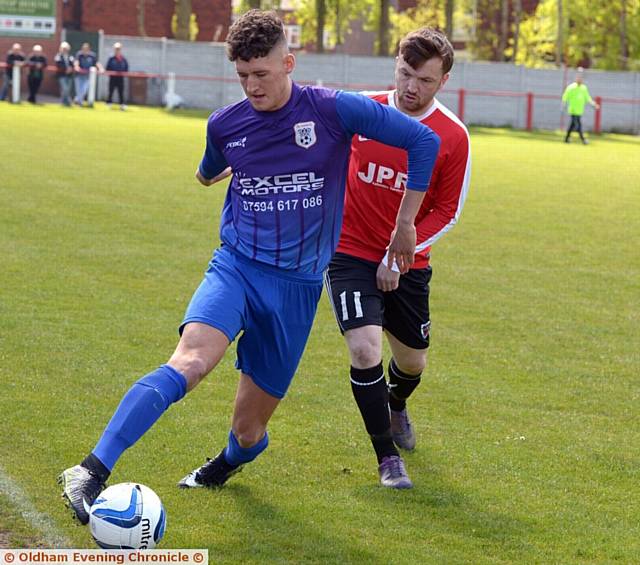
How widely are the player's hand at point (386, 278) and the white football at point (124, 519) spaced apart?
6.34ft

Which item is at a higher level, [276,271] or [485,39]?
[485,39]

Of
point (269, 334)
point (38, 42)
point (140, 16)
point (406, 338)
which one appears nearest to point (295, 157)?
point (269, 334)

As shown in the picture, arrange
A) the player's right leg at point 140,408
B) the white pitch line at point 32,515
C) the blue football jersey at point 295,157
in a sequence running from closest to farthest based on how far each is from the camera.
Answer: the player's right leg at point 140,408 → the white pitch line at point 32,515 → the blue football jersey at point 295,157

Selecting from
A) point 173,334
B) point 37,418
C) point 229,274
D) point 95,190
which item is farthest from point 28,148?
point 229,274

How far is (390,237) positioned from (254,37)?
1550 mm

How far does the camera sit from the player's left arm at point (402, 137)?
5086mm

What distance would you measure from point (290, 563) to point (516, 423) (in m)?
2.60

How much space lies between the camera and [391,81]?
149 ft

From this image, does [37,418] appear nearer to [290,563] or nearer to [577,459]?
[290,563]

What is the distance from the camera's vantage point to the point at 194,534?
4910 millimetres

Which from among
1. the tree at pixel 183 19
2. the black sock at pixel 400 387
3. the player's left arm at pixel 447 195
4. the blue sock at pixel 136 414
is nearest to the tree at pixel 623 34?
the tree at pixel 183 19

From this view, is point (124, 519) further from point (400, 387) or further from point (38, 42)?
point (38, 42)

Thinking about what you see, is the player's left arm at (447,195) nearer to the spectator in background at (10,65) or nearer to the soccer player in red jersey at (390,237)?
the soccer player in red jersey at (390,237)

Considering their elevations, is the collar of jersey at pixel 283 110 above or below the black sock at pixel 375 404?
above
